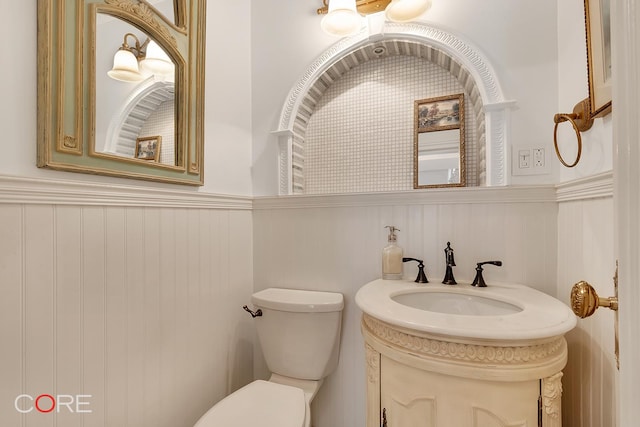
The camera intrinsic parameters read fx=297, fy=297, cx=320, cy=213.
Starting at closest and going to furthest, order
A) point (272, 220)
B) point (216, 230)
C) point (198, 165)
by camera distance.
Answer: point (198, 165), point (216, 230), point (272, 220)

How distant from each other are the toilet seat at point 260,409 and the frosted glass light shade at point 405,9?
5.13ft

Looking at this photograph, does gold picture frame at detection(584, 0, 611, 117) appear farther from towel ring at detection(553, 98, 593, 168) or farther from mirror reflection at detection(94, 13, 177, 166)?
mirror reflection at detection(94, 13, 177, 166)

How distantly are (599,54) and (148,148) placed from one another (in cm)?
141

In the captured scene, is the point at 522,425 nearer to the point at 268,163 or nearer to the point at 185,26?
the point at 268,163

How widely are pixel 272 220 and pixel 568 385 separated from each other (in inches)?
53.1

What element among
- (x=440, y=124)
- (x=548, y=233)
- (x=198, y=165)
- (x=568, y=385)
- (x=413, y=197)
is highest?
(x=440, y=124)

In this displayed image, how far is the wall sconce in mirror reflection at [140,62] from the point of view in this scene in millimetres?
966

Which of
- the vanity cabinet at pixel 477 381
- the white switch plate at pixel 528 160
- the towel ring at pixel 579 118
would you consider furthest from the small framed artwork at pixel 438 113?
the vanity cabinet at pixel 477 381

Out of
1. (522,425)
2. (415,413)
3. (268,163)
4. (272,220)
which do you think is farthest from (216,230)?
(522,425)

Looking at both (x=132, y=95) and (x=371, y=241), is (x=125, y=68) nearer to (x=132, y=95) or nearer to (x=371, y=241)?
(x=132, y=95)

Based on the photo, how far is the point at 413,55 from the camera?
1402 mm

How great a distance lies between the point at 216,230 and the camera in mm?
1375

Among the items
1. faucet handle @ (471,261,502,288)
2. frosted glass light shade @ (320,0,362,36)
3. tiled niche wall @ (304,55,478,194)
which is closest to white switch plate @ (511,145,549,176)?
tiled niche wall @ (304,55,478,194)

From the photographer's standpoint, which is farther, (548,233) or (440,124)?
(440,124)
